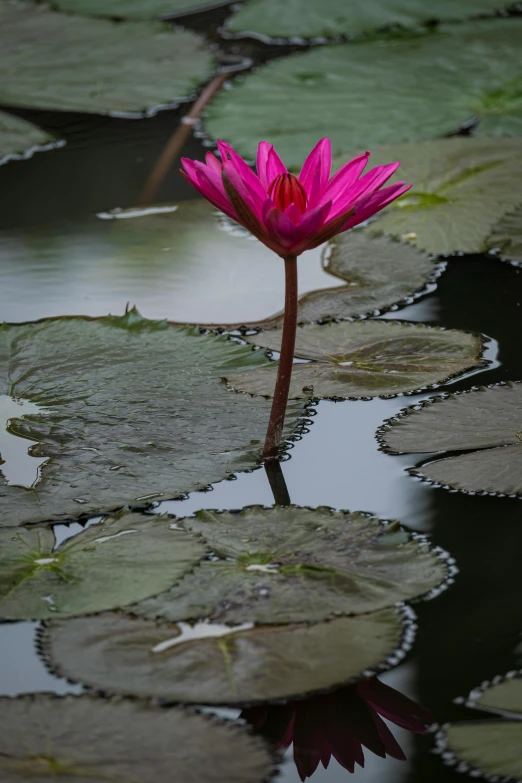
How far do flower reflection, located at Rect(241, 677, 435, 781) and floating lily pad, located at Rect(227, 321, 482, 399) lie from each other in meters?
0.54

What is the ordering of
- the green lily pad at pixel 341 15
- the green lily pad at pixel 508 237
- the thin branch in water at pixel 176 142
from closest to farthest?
the green lily pad at pixel 508 237 → the thin branch in water at pixel 176 142 → the green lily pad at pixel 341 15

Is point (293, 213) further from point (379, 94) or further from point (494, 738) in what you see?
point (379, 94)

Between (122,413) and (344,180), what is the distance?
1.47 ft

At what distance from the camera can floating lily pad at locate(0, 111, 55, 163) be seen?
87.7 inches

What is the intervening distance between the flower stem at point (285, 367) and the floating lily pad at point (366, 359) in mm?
140

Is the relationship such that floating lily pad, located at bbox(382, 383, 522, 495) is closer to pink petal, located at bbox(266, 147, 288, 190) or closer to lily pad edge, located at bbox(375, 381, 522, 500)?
lily pad edge, located at bbox(375, 381, 522, 500)

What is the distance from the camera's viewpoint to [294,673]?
85 cm

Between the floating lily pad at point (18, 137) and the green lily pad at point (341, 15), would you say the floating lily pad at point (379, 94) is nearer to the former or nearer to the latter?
the green lily pad at point (341, 15)

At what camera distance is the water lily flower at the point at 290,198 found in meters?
1.00

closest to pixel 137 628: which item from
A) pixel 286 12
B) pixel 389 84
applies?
pixel 389 84

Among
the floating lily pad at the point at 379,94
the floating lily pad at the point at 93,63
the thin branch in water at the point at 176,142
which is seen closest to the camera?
the thin branch in water at the point at 176,142

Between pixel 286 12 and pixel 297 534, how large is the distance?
2135 millimetres

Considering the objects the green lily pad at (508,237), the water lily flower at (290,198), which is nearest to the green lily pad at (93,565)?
the water lily flower at (290,198)

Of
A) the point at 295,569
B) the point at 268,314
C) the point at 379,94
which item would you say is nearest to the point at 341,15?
the point at 379,94
